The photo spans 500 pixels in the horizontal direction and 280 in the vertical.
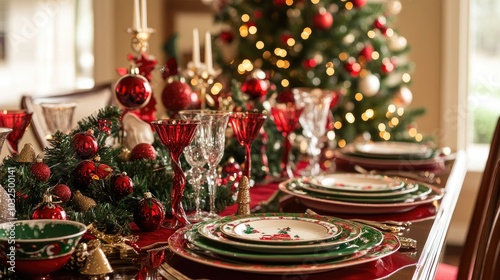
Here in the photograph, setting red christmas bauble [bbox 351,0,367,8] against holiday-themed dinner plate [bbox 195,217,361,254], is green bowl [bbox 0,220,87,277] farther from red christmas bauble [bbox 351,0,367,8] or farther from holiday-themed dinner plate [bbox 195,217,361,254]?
red christmas bauble [bbox 351,0,367,8]

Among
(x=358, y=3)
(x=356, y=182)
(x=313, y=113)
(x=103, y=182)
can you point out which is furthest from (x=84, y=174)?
(x=358, y=3)

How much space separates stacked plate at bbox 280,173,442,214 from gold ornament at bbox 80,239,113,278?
0.63m

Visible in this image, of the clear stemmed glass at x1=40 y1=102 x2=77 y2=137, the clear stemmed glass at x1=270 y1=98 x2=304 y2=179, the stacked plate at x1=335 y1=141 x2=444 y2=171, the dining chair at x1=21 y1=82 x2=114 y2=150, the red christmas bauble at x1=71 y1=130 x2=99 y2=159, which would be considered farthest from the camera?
the dining chair at x1=21 y1=82 x2=114 y2=150

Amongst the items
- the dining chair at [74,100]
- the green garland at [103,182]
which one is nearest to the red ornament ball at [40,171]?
the green garland at [103,182]

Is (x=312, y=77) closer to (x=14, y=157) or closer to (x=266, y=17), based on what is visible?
(x=266, y=17)

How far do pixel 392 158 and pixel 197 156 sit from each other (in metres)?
1.06

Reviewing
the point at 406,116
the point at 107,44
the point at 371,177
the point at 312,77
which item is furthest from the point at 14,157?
the point at 107,44

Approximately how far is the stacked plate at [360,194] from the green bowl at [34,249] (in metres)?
0.68

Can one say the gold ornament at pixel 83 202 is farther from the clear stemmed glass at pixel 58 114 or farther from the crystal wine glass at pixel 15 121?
the clear stemmed glass at pixel 58 114

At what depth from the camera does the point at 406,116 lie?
3959 mm

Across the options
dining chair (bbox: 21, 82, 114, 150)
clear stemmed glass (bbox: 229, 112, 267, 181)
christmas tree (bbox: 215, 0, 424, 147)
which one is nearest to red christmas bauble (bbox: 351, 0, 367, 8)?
christmas tree (bbox: 215, 0, 424, 147)

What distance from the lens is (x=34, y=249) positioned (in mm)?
971

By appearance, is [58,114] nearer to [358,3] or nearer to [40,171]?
[40,171]

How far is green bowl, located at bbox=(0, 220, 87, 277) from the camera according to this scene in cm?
97
